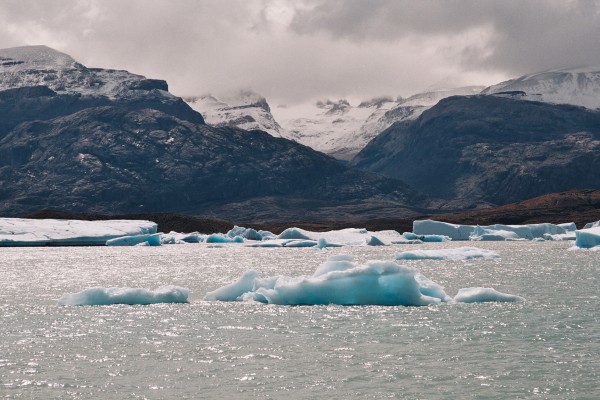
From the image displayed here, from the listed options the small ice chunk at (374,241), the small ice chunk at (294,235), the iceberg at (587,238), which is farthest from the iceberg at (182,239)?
the iceberg at (587,238)

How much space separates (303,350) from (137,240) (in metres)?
98.5

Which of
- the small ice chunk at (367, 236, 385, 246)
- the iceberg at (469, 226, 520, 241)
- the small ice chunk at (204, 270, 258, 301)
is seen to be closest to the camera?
the small ice chunk at (204, 270, 258, 301)

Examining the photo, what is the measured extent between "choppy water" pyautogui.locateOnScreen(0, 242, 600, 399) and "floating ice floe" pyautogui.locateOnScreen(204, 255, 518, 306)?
0.92 meters

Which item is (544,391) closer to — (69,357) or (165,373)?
(165,373)

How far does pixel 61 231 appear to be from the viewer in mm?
114438

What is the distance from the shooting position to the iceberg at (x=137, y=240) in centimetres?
11831

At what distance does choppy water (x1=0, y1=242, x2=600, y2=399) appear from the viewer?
22.6 meters

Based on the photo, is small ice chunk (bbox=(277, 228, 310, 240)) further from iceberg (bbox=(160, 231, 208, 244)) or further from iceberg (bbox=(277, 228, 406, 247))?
iceberg (bbox=(160, 231, 208, 244))

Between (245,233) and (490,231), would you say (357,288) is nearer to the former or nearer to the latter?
(490,231)

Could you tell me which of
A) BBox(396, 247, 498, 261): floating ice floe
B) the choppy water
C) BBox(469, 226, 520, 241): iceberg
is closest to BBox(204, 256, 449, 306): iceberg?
the choppy water

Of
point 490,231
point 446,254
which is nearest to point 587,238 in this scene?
point 446,254

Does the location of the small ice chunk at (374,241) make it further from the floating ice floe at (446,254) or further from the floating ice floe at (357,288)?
the floating ice floe at (357,288)

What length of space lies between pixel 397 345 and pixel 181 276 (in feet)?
114

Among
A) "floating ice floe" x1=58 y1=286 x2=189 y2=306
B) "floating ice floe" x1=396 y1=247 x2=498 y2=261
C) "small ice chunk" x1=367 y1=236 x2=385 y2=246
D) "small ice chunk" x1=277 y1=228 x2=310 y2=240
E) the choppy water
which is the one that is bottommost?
the choppy water
